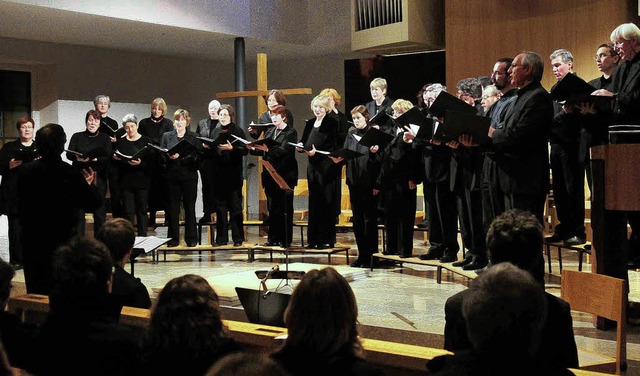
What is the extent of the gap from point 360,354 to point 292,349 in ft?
0.52

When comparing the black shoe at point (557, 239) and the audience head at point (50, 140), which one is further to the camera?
the black shoe at point (557, 239)

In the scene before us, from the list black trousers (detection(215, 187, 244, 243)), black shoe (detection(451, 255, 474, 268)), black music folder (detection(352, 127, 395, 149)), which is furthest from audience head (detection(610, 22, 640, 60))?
black trousers (detection(215, 187, 244, 243))

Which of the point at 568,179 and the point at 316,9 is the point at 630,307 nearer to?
the point at 568,179

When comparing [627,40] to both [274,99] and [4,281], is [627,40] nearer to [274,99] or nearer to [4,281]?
Result: [4,281]

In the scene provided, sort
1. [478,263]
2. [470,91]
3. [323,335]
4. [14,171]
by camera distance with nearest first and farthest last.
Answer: [323,335]
[478,263]
[470,91]
[14,171]

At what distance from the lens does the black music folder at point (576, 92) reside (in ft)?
16.1

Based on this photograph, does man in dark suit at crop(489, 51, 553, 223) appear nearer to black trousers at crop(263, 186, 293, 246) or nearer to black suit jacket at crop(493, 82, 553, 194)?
black suit jacket at crop(493, 82, 553, 194)

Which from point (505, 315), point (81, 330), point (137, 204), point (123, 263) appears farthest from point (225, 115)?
point (505, 315)

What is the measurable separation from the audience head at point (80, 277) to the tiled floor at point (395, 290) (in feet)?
5.41

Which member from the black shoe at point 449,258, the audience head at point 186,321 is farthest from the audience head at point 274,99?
the audience head at point 186,321

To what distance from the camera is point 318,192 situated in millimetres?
7809

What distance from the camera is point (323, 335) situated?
6.45 ft

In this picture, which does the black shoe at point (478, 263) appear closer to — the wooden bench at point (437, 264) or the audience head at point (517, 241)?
the wooden bench at point (437, 264)

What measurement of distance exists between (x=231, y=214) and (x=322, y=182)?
1252 millimetres
